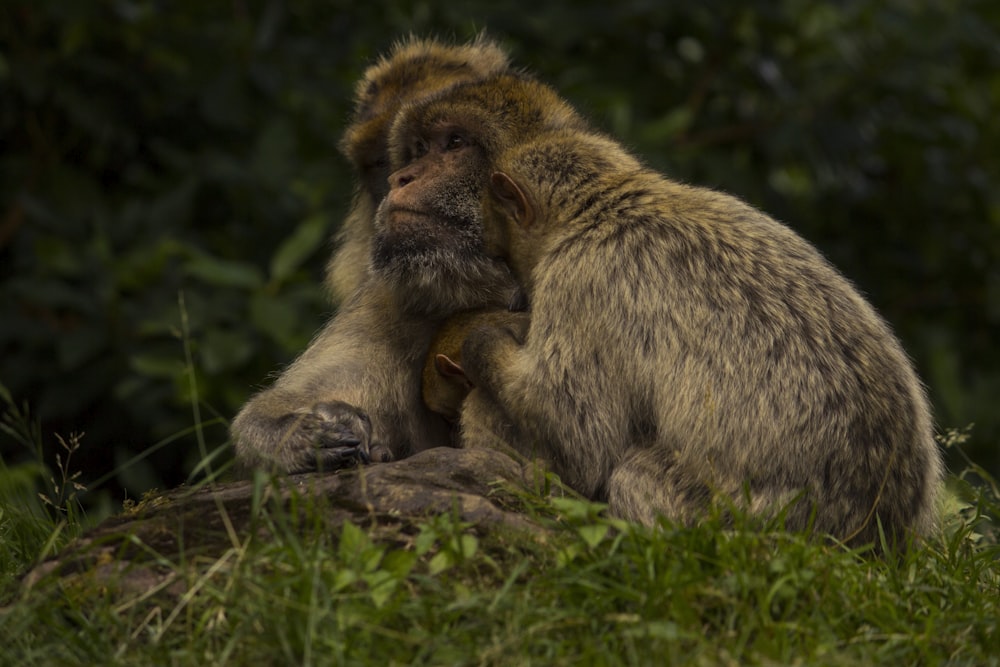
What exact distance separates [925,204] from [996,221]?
0.51m

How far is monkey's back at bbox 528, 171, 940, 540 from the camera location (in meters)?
3.90

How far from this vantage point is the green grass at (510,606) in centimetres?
304

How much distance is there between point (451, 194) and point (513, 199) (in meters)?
0.21

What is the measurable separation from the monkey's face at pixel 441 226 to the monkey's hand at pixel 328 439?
0.51 meters

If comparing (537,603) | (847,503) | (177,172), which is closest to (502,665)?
(537,603)

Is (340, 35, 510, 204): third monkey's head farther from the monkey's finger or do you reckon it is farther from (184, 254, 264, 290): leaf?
the monkey's finger

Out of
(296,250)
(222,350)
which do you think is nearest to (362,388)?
(222,350)

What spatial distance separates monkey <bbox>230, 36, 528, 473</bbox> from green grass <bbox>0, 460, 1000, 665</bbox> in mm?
836

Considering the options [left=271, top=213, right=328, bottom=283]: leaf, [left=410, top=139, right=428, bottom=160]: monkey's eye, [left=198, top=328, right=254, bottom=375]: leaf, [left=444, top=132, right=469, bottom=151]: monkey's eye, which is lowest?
[left=198, top=328, right=254, bottom=375]: leaf

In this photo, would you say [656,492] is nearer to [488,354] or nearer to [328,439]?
[488,354]

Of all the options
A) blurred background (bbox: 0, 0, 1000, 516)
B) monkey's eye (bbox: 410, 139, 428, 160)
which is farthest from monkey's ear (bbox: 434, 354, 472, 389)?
blurred background (bbox: 0, 0, 1000, 516)

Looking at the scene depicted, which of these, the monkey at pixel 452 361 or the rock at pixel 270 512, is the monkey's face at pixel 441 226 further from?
the rock at pixel 270 512

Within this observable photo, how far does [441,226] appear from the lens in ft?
14.8

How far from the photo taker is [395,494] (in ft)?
12.3
